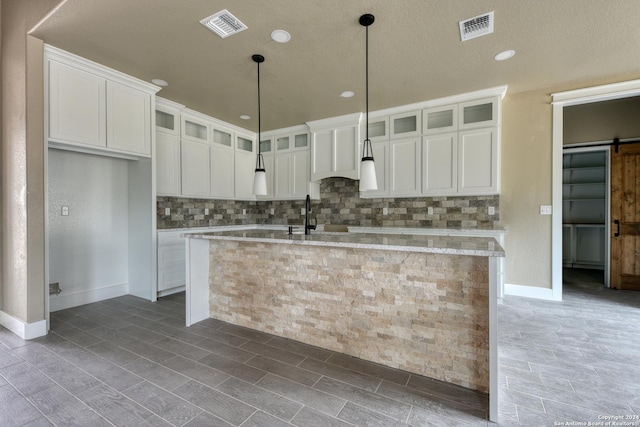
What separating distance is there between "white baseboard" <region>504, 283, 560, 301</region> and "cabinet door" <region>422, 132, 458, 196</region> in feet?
5.25

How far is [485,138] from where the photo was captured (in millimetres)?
3818

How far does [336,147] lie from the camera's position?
4.84 meters

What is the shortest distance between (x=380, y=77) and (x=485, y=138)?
170 cm

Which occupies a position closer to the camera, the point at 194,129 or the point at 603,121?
the point at 603,121

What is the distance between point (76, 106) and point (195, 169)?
5.84 feet

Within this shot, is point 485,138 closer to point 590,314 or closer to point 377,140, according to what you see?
point 377,140

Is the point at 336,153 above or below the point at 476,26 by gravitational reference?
below

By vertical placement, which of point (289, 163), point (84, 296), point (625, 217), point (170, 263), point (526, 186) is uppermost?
point (289, 163)

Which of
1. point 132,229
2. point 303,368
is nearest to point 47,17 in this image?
point 132,229

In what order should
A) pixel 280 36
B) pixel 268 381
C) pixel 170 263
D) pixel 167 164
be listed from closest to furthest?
pixel 268 381
pixel 280 36
pixel 170 263
pixel 167 164

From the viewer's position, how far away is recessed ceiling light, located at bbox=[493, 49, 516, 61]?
282cm

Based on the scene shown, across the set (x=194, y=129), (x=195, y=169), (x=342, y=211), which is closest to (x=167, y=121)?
(x=194, y=129)

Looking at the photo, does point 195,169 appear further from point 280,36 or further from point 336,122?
point 280,36

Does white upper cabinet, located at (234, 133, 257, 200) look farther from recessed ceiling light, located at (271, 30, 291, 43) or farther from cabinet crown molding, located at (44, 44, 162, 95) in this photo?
recessed ceiling light, located at (271, 30, 291, 43)
